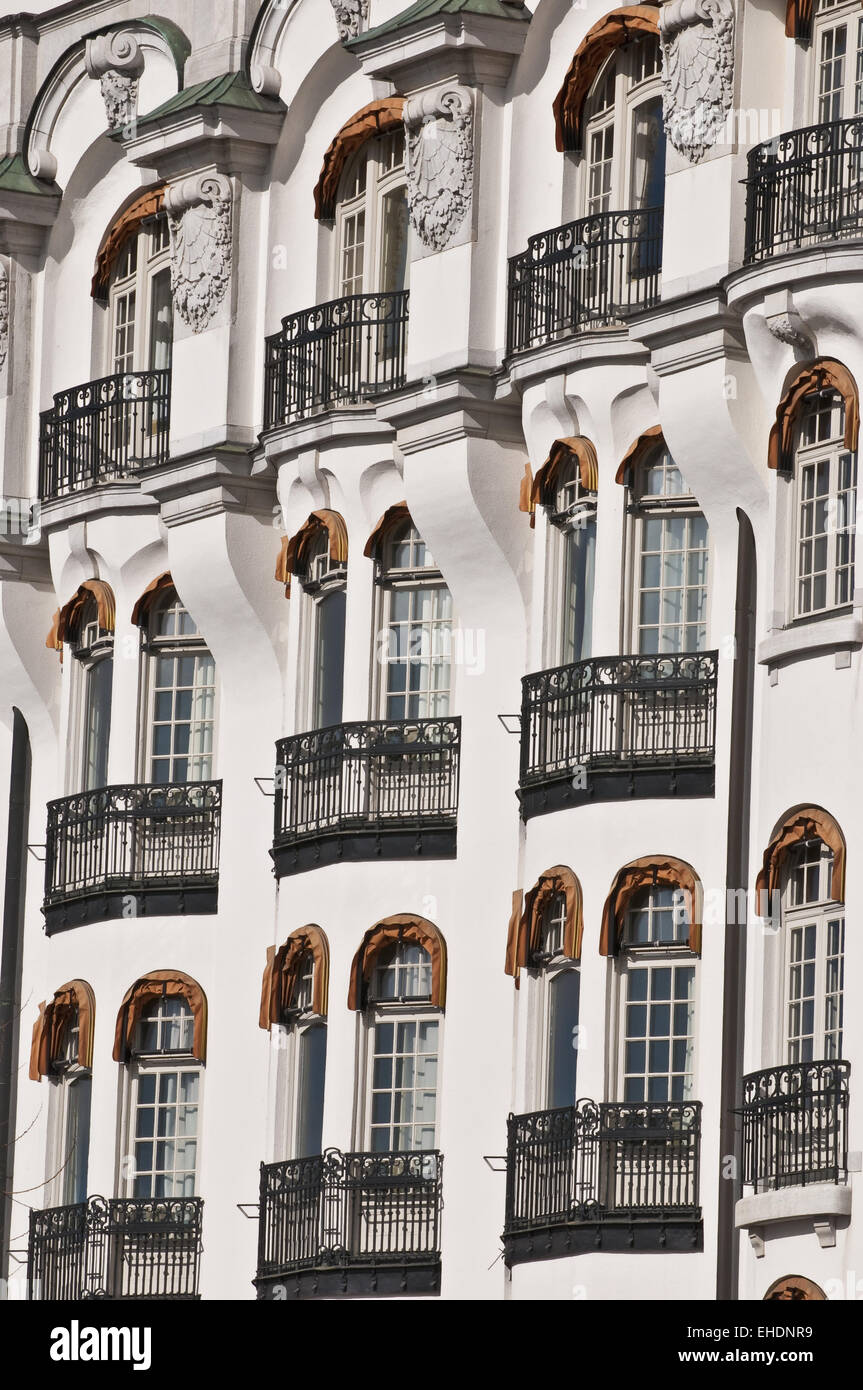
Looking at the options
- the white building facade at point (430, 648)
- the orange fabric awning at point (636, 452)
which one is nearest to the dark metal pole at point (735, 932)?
the white building facade at point (430, 648)

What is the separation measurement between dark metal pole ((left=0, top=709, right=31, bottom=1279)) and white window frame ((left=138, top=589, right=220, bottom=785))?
2.83 metres

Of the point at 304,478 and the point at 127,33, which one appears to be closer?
the point at 304,478

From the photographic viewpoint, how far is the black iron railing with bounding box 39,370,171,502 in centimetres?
5447

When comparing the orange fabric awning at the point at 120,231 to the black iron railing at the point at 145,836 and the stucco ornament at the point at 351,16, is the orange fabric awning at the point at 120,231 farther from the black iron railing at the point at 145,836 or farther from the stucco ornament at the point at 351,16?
the black iron railing at the point at 145,836

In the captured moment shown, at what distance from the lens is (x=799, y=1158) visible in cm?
4353

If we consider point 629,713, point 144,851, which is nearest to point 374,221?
point 144,851

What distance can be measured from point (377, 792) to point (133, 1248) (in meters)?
5.93

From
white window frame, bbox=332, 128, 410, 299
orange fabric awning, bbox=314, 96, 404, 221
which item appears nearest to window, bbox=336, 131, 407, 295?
white window frame, bbox=332, 128, 410, 299

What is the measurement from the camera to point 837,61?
150 feet

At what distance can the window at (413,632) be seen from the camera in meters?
50.4

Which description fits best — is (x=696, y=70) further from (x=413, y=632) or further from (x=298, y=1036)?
(x=298, y=1036)
